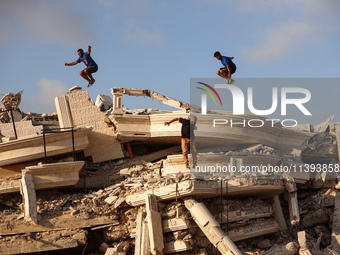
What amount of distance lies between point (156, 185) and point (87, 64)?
502 cm

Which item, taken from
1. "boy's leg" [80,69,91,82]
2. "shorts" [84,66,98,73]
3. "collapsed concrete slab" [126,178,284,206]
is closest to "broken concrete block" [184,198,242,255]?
"collapsed concrete slab" [126,178,284,206]

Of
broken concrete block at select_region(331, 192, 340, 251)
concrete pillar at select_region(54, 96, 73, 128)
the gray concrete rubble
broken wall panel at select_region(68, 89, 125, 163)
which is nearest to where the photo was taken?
the gray concrete rubble

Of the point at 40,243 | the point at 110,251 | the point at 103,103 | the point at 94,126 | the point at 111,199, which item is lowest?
the point at 110,251

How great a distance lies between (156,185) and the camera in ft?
52.2

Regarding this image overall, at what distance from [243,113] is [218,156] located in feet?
5.49

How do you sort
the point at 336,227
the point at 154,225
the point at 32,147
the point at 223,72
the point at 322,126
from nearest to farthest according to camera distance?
the point at 154,225 < the point at 336,227 < the point at 32,147 < the point at 223,72 < the point at 322,126

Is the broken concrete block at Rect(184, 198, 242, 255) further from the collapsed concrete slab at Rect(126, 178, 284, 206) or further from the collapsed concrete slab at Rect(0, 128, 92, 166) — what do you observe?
the collapsed concrete slab at Rect(0, 128, 92, 166)

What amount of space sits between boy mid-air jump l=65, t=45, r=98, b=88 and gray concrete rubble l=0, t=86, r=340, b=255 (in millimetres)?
552

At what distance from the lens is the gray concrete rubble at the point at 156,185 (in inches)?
614

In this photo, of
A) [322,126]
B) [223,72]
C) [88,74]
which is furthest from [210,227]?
[322,126]

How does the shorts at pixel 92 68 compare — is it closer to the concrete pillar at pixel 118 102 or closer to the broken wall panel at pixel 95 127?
the broken wall panel at pixel 95 127

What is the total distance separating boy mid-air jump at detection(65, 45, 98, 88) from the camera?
19203 mm

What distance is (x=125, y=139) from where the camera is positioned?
18828 millimetres

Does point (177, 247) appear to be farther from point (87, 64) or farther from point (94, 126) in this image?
point (87, 64)
